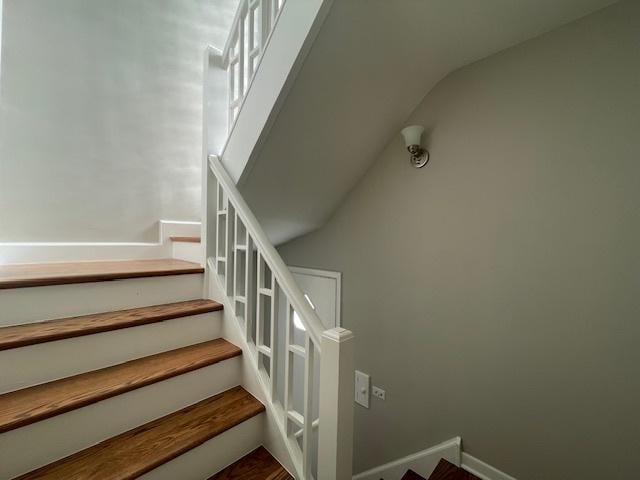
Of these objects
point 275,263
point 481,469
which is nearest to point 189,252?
point 275,263

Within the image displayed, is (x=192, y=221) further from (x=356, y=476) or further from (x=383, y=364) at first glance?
(x=356, y=476)

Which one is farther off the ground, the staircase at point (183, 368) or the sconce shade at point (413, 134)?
the sconce shade at point (413, 134)

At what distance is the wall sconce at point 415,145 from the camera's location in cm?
154

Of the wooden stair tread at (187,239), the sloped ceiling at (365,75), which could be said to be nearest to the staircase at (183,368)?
the sloped ceiling at (365,75)

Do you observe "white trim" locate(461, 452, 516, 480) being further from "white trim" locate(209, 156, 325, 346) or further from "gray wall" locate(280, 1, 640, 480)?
"white trim" locate(209, 156, 325, 346)

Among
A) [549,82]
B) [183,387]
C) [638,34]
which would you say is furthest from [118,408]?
[638,34]

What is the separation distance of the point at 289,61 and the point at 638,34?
1.39 meters

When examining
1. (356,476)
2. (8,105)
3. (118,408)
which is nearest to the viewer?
(118,408)

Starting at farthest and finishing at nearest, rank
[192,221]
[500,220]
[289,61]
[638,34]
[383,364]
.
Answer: [192,221]
[383,364]
[500,220]
[289,61]
[638,34]

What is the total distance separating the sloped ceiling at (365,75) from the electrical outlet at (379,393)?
145cm

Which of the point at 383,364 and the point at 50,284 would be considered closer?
the point at 50,284

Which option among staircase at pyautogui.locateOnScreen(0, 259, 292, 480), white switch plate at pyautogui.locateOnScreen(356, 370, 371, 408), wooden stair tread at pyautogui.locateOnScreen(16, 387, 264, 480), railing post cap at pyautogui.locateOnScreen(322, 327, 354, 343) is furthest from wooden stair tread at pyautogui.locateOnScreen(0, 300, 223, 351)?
white switch plate at pyautogui.locateOnScreen(356, 370, 371, 408)

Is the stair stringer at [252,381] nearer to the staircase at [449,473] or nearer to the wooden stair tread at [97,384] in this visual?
the wooden stair tread at [97,384]

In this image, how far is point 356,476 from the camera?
206 centimetres
